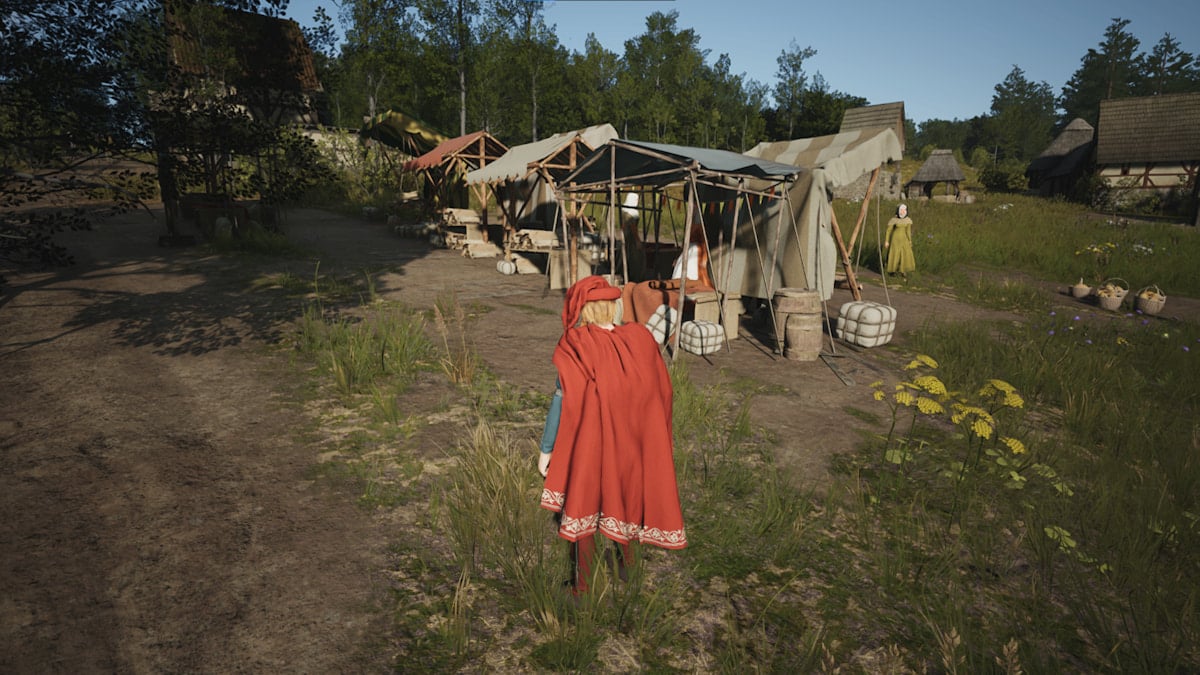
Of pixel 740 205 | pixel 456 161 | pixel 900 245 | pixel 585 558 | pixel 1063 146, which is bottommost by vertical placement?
pixel 585 558

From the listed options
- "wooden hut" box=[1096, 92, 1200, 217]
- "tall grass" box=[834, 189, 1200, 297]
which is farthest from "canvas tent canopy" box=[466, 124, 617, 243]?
"wooden hut" box=[1096, 92, 1200, 217]

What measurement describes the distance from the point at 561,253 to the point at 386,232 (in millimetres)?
9859

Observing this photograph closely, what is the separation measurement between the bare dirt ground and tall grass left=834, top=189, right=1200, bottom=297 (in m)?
7.12

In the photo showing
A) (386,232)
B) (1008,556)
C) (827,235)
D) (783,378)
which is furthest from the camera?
(386,232)

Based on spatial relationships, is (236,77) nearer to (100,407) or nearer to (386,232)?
(100,407)

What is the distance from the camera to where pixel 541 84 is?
42531 millimetres

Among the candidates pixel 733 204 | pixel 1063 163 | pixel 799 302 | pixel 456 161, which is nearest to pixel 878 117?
pixel 1063 163

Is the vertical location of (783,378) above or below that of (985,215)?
below

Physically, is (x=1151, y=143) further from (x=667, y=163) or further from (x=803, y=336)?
(x=667, y=163)

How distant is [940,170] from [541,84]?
94.0ft

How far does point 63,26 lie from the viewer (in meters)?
4.54

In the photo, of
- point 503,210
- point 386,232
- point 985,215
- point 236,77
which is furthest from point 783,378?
point 985,215

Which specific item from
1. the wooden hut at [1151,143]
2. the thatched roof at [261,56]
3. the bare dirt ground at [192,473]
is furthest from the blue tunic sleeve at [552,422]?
the wooden hut at [1151,143]

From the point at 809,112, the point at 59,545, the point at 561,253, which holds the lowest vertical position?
the point at 59,545
